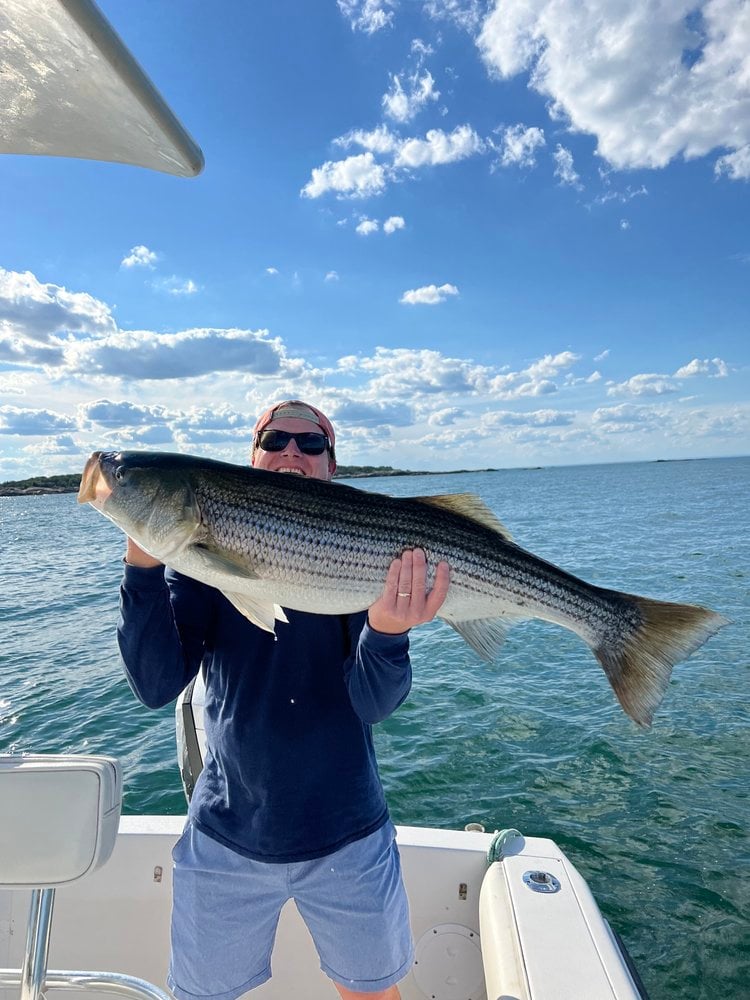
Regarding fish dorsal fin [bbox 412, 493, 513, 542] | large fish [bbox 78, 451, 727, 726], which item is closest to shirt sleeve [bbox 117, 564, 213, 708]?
large fish [bbox 78, 451, 727, 726]

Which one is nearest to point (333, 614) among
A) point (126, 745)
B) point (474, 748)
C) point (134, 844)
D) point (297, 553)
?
point (297, 553)

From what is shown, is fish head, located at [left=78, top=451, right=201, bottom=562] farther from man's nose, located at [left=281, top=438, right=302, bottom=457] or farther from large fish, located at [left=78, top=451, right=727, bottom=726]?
man's nose, located at [left=281, top=438, right=302, bottom=457]

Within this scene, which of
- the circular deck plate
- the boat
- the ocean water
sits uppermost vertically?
the boat

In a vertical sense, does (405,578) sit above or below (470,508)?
below

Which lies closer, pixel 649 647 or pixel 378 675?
pixel 378 675

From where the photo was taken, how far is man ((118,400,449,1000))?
3119 mm

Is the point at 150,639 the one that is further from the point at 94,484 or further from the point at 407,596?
the point at 407,596

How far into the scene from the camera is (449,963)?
14.6 ft

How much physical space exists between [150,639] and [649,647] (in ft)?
8.79

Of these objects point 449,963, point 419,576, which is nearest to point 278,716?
point 419,576

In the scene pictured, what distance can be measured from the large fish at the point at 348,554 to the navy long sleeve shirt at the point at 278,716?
249mm

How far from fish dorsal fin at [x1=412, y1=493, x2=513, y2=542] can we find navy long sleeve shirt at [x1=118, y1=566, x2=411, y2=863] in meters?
0.85

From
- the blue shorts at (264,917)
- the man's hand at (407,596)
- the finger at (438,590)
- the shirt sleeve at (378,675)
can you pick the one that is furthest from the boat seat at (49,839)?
the finger at (438,590)

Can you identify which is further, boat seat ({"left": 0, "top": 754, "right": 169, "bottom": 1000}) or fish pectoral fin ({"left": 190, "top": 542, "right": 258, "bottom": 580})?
fish pectoral fin ({"left": 190, "top": 542, "right": 258, "bottom": 580})
